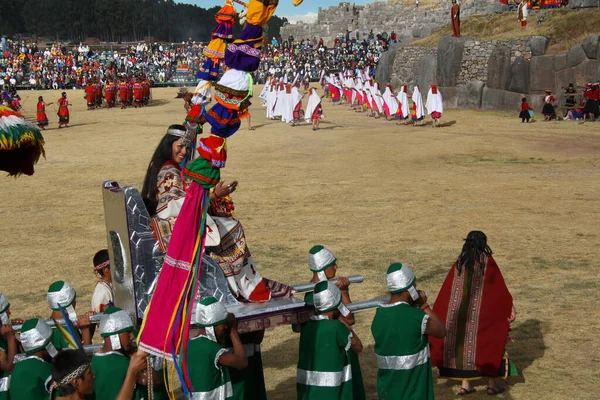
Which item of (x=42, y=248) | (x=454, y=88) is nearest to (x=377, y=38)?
(x=454, y=88)

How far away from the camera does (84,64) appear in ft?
182

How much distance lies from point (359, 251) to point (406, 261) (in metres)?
0.79

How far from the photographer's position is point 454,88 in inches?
1202

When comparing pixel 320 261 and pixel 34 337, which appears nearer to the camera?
pixel 34 337

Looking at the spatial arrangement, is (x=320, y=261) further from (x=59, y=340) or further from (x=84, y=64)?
(x=84, y=64)

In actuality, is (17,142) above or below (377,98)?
above

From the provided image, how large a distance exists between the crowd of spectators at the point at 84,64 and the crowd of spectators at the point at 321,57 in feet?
18.2

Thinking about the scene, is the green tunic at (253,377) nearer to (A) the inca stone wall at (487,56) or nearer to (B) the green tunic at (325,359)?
(B) the green tunic at (325,359)

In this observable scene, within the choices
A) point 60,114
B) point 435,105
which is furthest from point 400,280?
point 60,114

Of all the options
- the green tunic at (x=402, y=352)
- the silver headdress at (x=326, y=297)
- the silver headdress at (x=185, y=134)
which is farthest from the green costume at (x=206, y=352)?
the green tunic at (x=402, y=352)

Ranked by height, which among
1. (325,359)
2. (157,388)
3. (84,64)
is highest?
(84,64)

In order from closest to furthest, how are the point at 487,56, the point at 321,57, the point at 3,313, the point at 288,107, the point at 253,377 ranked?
the point at 3,313
the point at 253,377
the point at 288,107
the point at 487,56
the point at 321,57

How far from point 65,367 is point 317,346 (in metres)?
1.69

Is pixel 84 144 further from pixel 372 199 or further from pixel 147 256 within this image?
pixel 147 256
